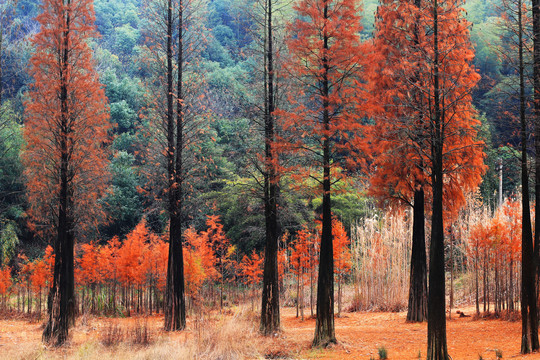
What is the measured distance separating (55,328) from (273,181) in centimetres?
609

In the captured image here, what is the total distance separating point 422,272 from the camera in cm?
1452

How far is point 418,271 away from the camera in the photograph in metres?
14.5

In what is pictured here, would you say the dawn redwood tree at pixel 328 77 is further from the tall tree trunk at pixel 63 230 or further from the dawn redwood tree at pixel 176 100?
the tall tree trunk at pixel 63 230

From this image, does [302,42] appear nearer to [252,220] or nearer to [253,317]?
[253,317]

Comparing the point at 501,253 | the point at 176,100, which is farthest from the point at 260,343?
the point at 176,100

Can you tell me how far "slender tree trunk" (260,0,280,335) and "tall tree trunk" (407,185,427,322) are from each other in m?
3.95

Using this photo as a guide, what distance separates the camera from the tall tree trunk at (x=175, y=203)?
15.1 m

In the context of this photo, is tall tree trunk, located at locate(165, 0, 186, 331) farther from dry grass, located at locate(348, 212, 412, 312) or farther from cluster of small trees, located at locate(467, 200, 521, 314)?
cluster of small trees, located at locate(467, 200, 521, 314)

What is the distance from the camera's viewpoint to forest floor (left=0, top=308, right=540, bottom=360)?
31.1ft

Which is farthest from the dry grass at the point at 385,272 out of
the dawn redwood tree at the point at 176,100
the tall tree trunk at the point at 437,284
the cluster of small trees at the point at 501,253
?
the tall tree trunk at the point at 437,284

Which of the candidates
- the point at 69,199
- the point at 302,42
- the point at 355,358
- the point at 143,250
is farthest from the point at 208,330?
the point at 143,250

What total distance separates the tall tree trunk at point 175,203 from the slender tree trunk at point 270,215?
2.98m

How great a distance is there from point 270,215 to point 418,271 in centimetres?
454

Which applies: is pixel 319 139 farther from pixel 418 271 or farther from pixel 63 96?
pixel 63 96
